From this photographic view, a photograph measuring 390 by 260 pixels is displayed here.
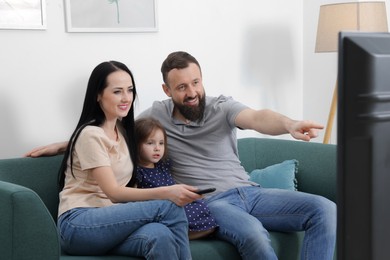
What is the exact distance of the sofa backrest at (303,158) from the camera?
318 cm

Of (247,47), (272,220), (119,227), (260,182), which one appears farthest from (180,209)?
(247,47)

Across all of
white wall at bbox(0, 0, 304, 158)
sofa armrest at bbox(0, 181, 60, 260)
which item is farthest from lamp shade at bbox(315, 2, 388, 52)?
sofa armrest at bbox(0, 181, 60, 260)

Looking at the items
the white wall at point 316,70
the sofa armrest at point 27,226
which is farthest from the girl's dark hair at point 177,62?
the white wall at point 316,70

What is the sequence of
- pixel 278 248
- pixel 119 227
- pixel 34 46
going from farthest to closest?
→ pixel 34 46
pixel 278 248
pixel 119 227

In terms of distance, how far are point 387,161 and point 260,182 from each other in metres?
2.57

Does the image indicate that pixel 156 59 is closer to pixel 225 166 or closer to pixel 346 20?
pixel 225 166

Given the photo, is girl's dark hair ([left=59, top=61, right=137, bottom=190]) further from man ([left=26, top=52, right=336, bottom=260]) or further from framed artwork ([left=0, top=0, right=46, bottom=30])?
framed artwork ([left=0, top=0, right=46, bottom=30])

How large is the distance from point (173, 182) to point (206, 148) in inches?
9.2

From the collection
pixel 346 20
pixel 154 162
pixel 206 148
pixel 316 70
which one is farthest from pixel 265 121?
pixel 316 70

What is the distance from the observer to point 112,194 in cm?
249

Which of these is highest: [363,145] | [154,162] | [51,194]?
[363,145]

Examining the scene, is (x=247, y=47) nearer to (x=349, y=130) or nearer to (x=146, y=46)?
(x=146, y=46)

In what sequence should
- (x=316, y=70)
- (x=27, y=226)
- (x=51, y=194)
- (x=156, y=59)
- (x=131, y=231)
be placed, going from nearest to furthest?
(x=27, y=226) < (x=131, y=231) < (x=51, y=194) < (x=156, y=59) < (x=316, y=70)

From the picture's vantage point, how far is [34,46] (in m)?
2.98
